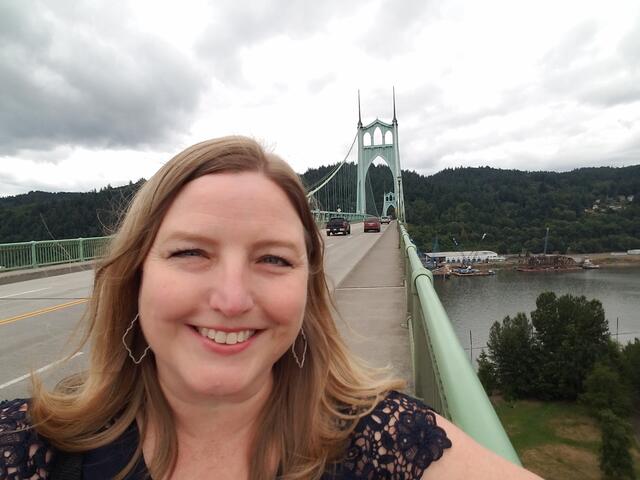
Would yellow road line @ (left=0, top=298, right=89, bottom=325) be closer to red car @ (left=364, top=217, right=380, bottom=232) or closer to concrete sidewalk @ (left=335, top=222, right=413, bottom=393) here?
concrete sidewalk @ (left=335, top=222, right=413, bottom=393)

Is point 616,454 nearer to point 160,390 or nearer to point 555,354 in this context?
point 555,354

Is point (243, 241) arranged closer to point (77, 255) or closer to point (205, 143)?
point (205, 143)

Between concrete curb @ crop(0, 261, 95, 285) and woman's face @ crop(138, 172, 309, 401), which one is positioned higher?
woman's face @ crop(138, 172, 309, 401)

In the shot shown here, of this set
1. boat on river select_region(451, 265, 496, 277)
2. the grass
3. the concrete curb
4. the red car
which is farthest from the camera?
boat on river select_region(451, 265, 496, 277)

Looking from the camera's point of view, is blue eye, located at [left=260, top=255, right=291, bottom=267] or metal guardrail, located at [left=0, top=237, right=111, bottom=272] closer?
blue eye, located at [left=260, top=255, right=291, bottom=267]

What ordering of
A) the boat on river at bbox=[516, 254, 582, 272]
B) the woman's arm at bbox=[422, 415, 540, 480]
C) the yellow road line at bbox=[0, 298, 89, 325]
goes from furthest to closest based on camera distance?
the boat on river at bbox=[516, 254, 582, 272] < the yellow road line at bbox=[0, 298, 89, 325] < the woman's arm at bbox=[422, 415, 540, 480]

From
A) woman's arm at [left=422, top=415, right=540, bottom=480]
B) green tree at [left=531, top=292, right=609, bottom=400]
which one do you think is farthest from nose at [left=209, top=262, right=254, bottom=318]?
green tree at [left=531, top=292, right=609, bottom=400]

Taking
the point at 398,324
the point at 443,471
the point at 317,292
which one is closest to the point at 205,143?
the point at 317,292

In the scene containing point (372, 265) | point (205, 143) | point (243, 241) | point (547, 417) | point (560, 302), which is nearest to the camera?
point (243, 241)
